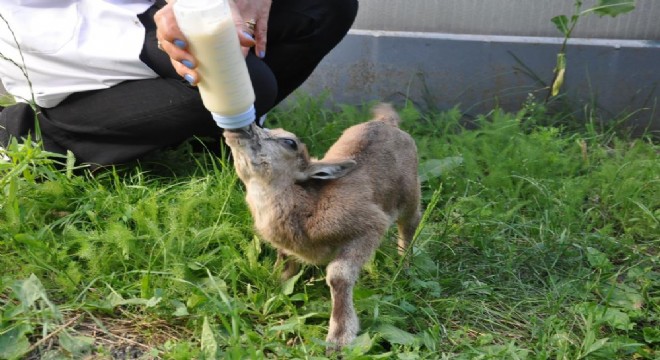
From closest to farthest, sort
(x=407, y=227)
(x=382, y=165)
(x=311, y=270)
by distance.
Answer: (x=382, y=165) → (x=311, y=270) → (x=407, y=227)

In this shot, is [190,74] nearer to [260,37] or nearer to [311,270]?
[260,37]

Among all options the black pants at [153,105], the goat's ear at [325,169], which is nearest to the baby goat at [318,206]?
the goat's ear at [325,169]

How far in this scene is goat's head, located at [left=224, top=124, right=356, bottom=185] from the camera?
247cm

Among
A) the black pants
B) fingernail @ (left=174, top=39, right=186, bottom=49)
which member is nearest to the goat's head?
fingernail @ (left=174, top=39, right=186, bottom=49)

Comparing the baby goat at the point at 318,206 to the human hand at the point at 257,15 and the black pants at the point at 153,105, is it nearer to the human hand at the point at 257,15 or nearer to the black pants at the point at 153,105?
the human hand at the point at 257,15

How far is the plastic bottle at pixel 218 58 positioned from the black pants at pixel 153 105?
80 cm

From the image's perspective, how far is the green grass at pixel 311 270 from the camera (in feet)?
8.29

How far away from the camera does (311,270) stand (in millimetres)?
2916

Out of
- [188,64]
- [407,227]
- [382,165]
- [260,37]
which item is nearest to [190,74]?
[188,64]

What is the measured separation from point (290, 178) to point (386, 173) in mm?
388

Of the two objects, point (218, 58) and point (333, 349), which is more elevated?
point (218, 58)

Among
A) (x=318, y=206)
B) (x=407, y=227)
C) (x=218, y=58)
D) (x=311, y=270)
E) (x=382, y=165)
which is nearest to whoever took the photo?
(x=218, y=58)

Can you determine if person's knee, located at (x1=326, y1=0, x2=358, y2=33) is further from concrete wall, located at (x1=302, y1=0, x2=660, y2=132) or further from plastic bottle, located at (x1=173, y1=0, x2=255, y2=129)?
plastic bottle, located at (x1=173, y1=0, x2=255, y2=129)

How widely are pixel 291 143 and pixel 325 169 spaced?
0.47 ft
